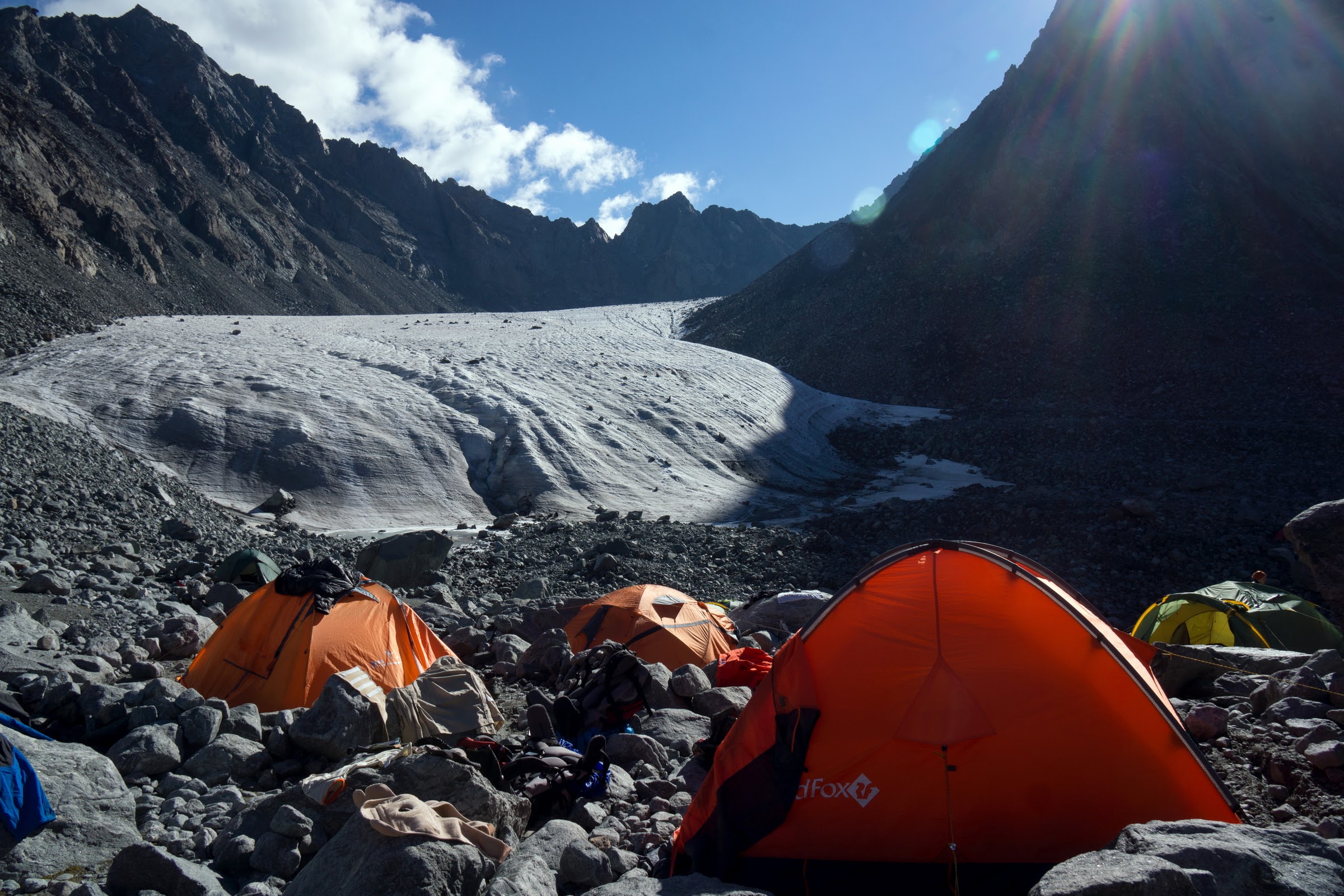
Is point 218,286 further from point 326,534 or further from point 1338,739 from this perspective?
point 1338,739

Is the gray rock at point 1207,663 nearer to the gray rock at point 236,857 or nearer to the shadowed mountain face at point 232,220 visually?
the gray rock at point 236,857

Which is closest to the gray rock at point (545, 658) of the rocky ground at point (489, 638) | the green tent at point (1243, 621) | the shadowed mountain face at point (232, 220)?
the rocky ground at point (489, 638)

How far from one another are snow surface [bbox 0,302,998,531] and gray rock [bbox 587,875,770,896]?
43.8 feet

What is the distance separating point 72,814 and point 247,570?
7.11 meters

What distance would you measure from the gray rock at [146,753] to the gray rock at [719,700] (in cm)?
389

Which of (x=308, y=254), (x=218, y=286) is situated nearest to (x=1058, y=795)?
(x=218, y=286)

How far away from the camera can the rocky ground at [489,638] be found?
163 inches

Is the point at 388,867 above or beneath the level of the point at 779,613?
above

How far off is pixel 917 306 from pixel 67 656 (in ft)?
140

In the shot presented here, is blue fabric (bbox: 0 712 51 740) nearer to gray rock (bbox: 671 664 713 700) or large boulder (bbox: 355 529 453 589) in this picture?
gray rock (bbox: 671 664 713 700)

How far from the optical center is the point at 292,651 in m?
6.72

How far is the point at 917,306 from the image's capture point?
43.7m

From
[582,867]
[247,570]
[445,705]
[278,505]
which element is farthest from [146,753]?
[278,505]

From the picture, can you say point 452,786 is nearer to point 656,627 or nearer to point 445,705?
point 445,705
